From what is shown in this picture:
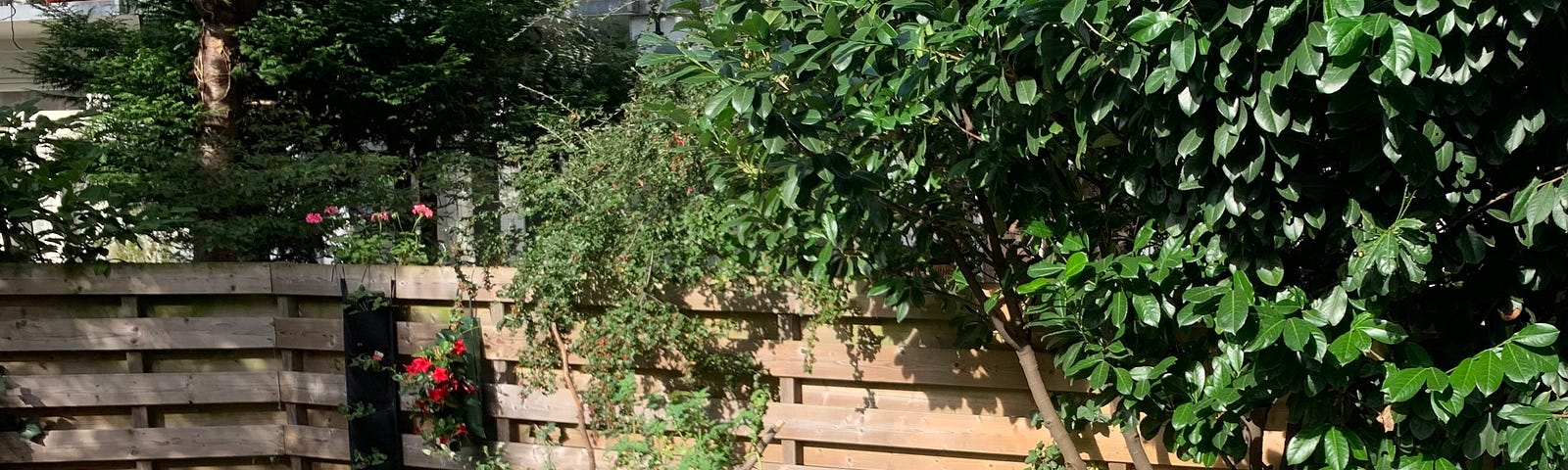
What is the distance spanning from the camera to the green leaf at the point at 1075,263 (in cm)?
247

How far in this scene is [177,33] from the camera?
689 cm

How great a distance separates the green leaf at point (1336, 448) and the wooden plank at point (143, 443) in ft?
12.4

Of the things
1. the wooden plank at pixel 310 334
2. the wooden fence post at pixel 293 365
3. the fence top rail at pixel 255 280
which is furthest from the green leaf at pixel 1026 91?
the wooden fence post at pixel 293 365

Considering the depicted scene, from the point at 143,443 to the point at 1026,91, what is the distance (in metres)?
3.85

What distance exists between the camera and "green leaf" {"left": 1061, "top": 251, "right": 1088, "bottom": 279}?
2.47 metres

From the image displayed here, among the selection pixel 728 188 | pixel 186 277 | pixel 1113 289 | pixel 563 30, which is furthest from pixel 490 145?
pixel 1113 289

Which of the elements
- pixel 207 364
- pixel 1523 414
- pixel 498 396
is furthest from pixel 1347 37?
pixel 207 364

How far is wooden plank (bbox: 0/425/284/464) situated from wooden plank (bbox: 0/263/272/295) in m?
0.56

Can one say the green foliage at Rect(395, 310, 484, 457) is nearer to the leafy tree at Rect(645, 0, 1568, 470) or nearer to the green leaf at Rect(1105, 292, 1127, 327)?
the leafy tree at Rect(645, 0, 1568, 470)

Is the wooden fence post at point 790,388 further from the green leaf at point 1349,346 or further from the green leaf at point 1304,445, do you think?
the green leaf at point 1349,346

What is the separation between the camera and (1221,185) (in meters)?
2.23

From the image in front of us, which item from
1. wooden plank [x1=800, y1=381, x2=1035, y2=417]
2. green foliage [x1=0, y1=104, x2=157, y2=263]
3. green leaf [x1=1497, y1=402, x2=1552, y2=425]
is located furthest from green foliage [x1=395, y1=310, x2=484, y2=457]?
green leaf [x1=1497, y1=402, x2=1552, y2=425]

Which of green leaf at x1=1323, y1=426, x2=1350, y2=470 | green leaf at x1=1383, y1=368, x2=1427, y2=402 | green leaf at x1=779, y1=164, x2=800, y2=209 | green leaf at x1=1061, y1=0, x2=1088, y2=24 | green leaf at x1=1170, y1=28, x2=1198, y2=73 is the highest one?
green leaf at x1=1061, y1=0, x2=1088, y2=24

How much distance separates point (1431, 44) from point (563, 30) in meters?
7.17
